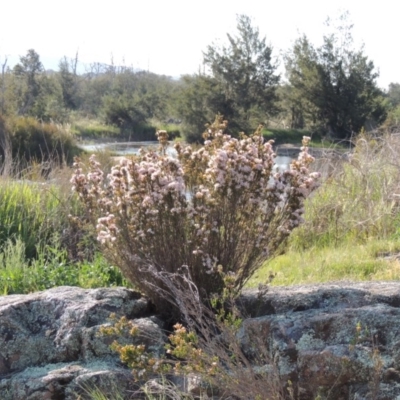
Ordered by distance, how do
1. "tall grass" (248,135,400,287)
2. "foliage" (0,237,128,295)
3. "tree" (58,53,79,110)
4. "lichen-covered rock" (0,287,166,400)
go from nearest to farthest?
"lichen-covered rock" (0,287,166,400), "foliage" (0,237,128,295), "tall grass" (248,135,400,287), "tree" (58,53,79,110)

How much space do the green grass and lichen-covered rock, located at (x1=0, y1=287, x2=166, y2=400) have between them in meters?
1.57

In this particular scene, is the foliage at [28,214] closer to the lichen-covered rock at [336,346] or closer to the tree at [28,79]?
the lichen-covered rock at [336,346]

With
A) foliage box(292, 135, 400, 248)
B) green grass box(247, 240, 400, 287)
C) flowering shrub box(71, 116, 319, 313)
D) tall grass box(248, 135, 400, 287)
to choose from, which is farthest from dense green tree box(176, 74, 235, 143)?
flowering shrub box(71, 116, 319, 313)

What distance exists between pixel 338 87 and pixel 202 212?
46468 mm

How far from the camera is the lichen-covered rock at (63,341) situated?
3160 mm

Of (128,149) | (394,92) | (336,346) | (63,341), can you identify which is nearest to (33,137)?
(128,149)

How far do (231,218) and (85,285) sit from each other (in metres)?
1.83

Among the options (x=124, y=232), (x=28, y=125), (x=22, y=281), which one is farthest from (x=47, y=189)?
(x=28, y=125)

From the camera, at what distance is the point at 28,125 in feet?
88.2

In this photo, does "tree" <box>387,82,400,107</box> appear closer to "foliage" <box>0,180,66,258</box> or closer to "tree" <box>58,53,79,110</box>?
"tree" <box>58,53,79,110</box>

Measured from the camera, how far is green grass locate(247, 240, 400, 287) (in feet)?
17.6

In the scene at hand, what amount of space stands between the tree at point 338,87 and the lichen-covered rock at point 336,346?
149 feet

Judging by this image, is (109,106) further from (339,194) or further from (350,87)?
(339,194)

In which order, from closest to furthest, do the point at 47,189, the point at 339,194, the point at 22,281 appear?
the point at 22,281 → the point at 47,189 → the point at 339,194
